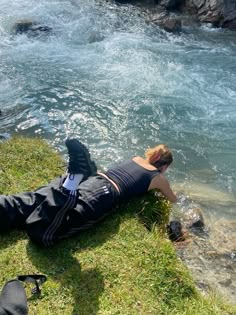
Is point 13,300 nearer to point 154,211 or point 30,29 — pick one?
point 154,211

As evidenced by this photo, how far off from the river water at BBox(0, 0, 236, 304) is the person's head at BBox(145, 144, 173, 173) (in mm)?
2090

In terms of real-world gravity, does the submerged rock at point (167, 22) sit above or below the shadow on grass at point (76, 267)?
below

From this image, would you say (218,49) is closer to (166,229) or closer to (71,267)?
(166,229)

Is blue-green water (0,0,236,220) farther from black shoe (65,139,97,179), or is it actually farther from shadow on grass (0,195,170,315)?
black shoe (65,139,97,179)

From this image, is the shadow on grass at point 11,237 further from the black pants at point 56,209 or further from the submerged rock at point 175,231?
the submerged rock at point 175,231

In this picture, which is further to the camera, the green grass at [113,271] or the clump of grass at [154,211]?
the clump of grass at [154,211]

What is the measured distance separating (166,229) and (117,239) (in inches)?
50.8

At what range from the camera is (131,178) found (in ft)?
22.5

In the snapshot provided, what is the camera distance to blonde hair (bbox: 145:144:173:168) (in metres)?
7.12

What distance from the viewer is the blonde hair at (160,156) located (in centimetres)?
712

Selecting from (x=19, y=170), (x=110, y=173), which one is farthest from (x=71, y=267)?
(x=19, y=170)

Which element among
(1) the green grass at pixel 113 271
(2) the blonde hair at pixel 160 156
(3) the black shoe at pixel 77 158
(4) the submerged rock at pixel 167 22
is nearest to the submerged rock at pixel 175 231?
(1) the green grass at pixel 113 271

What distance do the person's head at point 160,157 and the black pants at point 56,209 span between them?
100 cm

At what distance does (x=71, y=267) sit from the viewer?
18.7 ft
